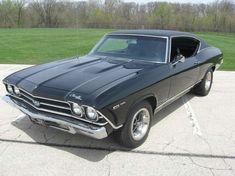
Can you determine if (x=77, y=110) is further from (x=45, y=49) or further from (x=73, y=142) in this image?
(x=45, y=49)

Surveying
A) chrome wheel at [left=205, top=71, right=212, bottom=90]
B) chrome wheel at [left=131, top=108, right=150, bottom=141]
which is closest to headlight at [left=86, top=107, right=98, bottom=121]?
chrome wheel at [left=131, top=108, right=150, bottom=141]

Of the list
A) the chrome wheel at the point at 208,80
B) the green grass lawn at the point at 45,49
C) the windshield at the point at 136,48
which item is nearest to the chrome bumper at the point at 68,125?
the windshield at the point at 136,48

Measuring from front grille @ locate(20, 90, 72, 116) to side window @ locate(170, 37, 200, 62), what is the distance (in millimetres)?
2148

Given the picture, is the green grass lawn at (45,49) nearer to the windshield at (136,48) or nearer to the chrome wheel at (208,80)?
the chrome wheel at (208,80)

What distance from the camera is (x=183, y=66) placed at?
520 centimetres

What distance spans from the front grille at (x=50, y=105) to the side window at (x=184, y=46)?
2.15 metres

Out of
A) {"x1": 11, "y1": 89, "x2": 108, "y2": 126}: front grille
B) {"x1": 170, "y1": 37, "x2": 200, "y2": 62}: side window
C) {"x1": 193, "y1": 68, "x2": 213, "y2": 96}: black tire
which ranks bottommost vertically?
{"x1": 193, "y1": 68, "x2": 213, "y2": 96}: black tire

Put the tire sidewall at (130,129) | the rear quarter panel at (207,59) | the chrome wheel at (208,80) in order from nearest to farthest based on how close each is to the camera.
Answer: the tire sidewall at (130,129), the rear quarter panel at (207,59), the chrome wheel at (208,80)

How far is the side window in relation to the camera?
17.0 feet

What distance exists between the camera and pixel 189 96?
680cm

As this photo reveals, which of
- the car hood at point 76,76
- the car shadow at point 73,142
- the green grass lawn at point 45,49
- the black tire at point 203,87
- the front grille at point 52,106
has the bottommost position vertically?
the green grass lawn at point 45,49

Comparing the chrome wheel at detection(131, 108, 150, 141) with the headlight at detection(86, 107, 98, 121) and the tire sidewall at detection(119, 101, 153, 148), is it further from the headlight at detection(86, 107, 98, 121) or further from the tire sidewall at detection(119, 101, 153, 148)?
the headlight at detection(86, 107, 98, 121)

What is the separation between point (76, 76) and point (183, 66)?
2.11m

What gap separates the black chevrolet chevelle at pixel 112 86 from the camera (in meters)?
3.53
